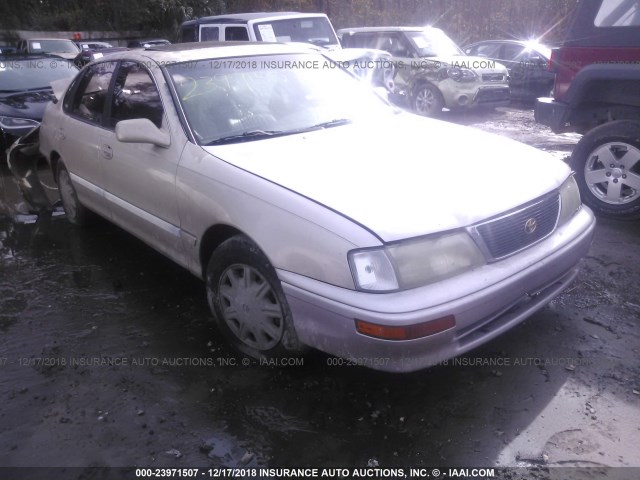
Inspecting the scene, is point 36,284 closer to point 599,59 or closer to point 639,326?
point 639,326

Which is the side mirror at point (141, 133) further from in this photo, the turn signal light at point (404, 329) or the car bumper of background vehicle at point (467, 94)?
the car bumper of background vehicle at point (467, 94)

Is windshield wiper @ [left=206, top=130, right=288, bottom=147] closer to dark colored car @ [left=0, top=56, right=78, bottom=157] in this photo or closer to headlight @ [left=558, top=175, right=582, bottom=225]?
headlight @ [left=558, top=175, right=582, bottom=225]

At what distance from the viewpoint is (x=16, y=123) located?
7.73m

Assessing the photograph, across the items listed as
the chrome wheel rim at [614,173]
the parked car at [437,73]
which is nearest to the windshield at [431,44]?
the parked car at [437,73]

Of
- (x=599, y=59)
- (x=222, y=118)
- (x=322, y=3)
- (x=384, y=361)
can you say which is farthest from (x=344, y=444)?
(x=322, y=3)

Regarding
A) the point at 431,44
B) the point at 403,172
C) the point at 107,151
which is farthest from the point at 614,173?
the point at 431,44

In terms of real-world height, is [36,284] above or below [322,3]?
below

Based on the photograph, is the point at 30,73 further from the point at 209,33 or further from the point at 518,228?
the point at 518,228

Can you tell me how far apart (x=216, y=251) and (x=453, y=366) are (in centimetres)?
147

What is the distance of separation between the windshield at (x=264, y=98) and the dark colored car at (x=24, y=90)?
5143 millimetres

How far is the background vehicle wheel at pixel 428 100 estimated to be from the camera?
35.4 feet

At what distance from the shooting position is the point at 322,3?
24.5 meters

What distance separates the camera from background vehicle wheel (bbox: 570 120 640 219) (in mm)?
4883

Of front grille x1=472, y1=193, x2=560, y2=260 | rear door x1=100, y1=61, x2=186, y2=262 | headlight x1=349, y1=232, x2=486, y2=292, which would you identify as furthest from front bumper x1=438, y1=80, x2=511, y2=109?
headlight x1=349, y1=232, x2=486, y2=292
